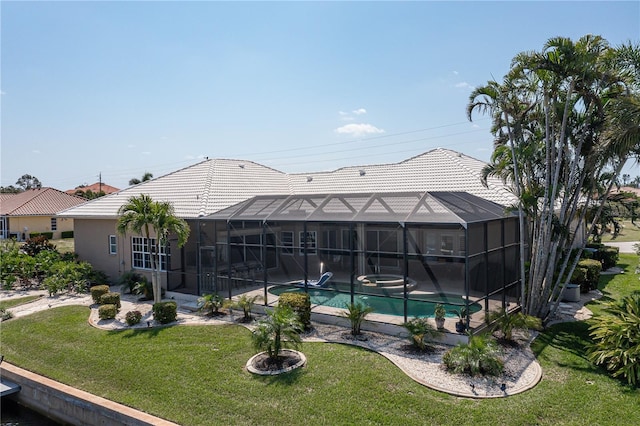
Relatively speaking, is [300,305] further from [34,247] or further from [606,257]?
[34,247]

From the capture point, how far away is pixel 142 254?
18469mm

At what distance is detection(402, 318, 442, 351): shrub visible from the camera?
10750mm

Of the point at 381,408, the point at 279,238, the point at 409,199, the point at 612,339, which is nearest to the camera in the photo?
the point at 381,408

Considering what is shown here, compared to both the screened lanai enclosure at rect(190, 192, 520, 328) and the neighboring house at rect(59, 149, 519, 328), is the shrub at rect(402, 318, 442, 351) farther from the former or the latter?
the neighboring house at rect(59, 149, 519, 328)

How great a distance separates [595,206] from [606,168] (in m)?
2.26

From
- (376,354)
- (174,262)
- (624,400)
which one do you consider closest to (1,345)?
(174,262)

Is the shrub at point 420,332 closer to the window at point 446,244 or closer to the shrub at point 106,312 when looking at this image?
the window at point 446,244

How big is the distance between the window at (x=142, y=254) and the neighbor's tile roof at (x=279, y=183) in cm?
187

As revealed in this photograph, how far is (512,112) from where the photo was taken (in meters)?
12.4

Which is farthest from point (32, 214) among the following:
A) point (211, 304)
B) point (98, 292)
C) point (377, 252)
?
point (377, 252)

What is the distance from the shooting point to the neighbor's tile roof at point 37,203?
38.0 meters

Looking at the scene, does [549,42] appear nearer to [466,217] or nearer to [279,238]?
[466,217]

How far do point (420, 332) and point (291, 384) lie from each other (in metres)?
3.75

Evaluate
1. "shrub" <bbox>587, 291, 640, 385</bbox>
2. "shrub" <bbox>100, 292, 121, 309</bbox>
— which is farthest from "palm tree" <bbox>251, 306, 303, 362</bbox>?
"shrub" <bbox>100, 292, 121, 309</bbox>
